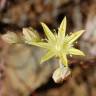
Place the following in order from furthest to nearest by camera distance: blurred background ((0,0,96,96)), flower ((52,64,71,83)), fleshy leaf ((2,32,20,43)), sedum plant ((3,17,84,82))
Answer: blurred background ((0,0,96,96)) → fleshy leaf ((2,32,20,43)) → sedum plant ((3,17,84,82)) → flower ((52,64,71,83))

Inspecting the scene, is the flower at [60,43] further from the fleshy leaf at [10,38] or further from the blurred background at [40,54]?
the blurred background at [40,54]

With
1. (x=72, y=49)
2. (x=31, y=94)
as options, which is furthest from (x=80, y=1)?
(x=72, y=49)

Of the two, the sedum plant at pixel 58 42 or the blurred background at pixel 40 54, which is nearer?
the sedum plant at pixel 58 42

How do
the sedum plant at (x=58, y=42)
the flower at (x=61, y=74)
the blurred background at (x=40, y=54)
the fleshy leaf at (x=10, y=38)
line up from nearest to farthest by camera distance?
the flower at (x=61, y=74), the sedum plant at (x=58, y=42), the fleshy leaf at (x=10, y=38), the blurred background at (x=40, y=54)

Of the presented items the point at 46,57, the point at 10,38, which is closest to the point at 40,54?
the point at 10,38

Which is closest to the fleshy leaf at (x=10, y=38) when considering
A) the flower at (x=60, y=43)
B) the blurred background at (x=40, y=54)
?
the flower at (x=60, y=43)

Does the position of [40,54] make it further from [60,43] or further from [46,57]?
[46,57]

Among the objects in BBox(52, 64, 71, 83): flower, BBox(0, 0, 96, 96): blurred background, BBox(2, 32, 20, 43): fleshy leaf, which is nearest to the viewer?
BBox(52, 64, 71, 83): flower

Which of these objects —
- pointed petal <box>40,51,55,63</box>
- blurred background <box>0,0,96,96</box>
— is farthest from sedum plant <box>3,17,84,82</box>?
blurred background <box>0,0,96,96</box>

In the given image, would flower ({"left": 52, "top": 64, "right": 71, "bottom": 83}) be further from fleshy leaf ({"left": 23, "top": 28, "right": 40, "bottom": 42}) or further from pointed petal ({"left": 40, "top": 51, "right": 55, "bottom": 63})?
fleshy leaf ({"left": 23, "top": 28, "right": 40, "bottom": 42})

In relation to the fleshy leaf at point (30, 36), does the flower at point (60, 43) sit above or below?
below

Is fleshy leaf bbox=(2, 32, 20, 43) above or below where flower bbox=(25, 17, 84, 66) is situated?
above
